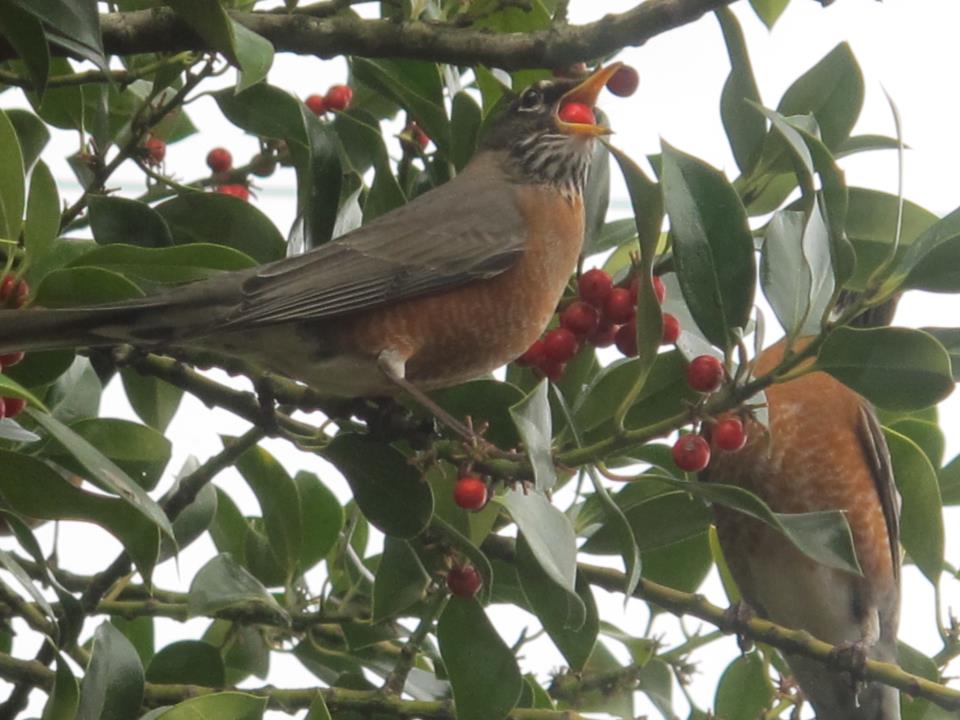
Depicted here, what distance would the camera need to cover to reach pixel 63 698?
195 centimetres

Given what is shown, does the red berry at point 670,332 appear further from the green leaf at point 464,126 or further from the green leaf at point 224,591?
the green leaf at point 224,591

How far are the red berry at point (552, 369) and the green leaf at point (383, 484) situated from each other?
388 mm

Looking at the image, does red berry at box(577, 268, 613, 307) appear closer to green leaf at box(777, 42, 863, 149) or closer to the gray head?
green leaf at box(777, 42, 863, 149)

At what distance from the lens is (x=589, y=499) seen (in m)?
2.54

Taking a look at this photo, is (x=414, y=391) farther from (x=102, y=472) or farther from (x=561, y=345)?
(x=102, y=472)

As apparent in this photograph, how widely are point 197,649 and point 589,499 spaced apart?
0.79 m

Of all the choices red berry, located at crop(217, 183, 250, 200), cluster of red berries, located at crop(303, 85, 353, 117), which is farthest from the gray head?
red berry, located at crop(217, 183, 250, 200)

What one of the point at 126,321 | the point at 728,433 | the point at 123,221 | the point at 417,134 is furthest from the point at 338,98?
the point at 728,433

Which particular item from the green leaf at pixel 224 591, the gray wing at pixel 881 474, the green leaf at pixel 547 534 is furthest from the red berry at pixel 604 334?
the gray wing at pixel 881 474

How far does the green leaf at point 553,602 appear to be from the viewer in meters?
2.08

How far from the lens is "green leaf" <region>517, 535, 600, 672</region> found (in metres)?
2.08

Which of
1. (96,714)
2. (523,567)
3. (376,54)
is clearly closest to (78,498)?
(96,714)

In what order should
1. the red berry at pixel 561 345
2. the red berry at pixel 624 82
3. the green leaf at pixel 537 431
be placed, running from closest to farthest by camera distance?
1. the green leaf at pixel 537 431
2. the red berry at pixel 561 345
3. the red berry at pixel 624 82

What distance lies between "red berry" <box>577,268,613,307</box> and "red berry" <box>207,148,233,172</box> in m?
0.97
